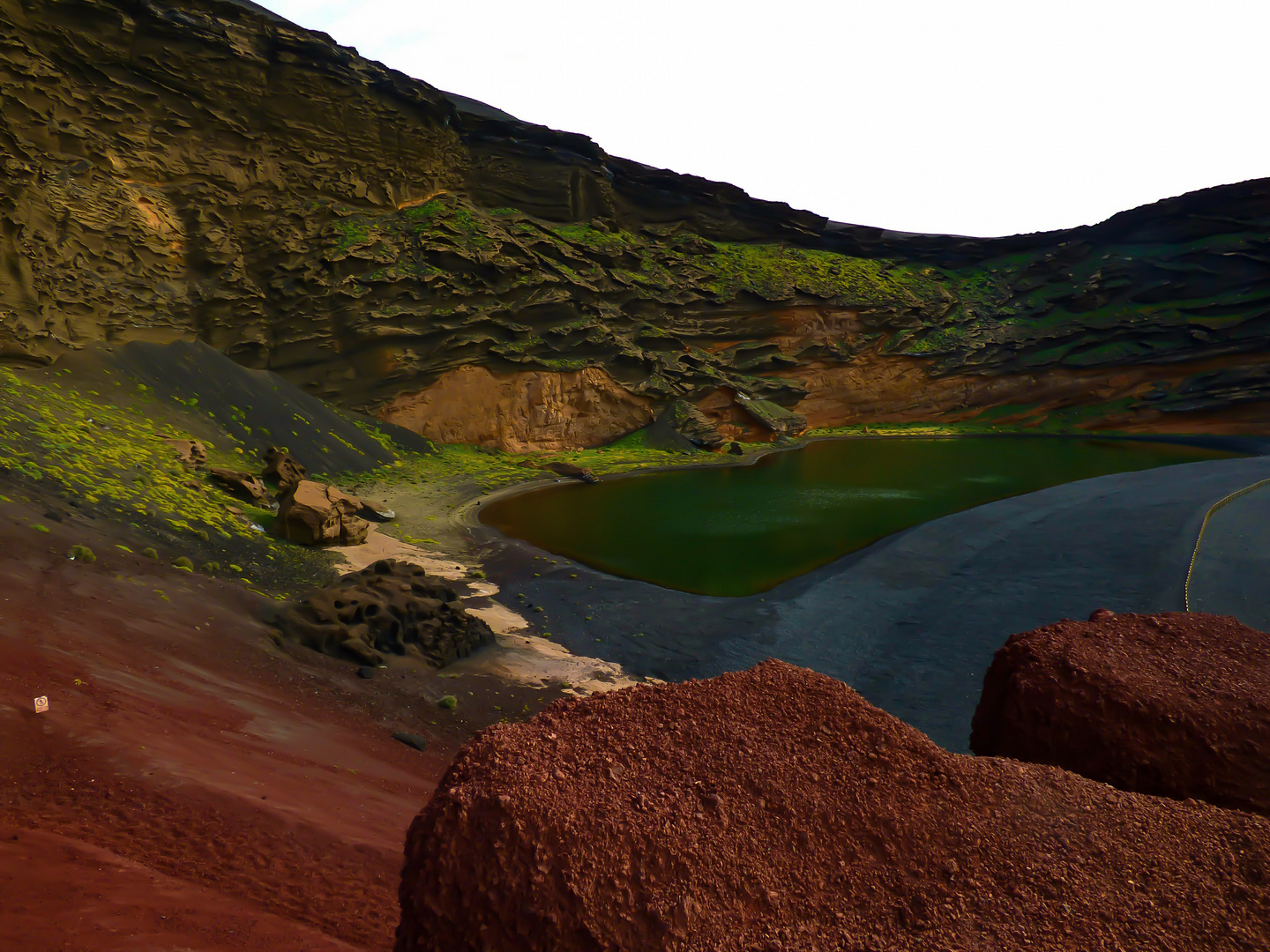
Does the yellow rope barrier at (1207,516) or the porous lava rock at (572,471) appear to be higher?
the yellow rope barrier at (1207,516)

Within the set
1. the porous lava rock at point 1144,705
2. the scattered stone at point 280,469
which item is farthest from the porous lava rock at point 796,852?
the scattered stone at point 280,469

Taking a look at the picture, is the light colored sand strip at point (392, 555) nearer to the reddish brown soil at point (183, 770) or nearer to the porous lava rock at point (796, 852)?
the reddish brown soil at point (183, 770)

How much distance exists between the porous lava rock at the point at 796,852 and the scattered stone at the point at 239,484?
14.5 metres

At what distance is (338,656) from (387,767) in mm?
2950

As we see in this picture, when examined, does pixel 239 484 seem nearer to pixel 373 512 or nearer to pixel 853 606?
pixel 373 512

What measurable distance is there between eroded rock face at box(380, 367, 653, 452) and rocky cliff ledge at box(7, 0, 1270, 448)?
4.1 inches

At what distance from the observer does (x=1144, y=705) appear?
3.29 meters

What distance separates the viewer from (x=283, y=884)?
3.58m

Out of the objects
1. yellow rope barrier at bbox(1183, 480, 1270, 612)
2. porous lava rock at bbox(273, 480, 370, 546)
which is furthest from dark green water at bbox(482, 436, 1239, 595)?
yellow rope barrier at bbox(1183, 480, 1270, 612)

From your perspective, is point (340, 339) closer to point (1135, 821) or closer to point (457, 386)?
point (457, 386)

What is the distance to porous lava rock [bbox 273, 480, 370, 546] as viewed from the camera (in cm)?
1333

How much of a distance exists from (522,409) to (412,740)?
22602mm

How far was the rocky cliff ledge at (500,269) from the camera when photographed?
1972cm

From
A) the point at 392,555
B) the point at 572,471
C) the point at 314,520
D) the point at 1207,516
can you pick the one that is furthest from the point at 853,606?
the point at 572,471
